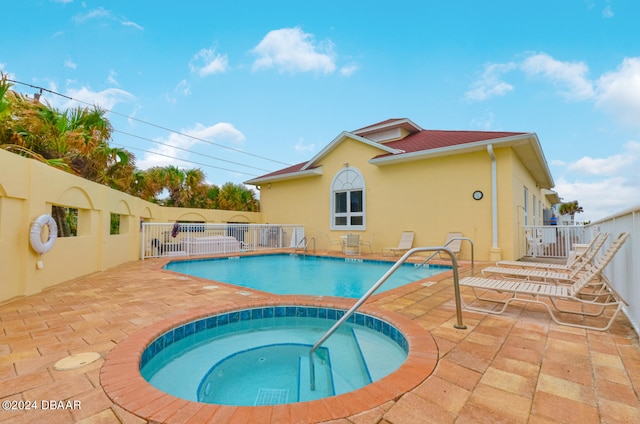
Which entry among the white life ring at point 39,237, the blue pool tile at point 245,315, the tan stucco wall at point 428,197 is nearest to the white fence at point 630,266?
the blue pool tile at point 245,315

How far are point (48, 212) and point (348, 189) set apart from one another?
10.4 metres

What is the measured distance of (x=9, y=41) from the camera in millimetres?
12719

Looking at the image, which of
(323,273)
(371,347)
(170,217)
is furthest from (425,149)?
(170,217)

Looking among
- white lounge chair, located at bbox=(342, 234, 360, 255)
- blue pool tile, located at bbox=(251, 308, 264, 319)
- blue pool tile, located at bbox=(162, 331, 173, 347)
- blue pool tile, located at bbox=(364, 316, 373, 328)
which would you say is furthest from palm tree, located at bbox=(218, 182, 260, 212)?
blue pool tile, located at bbox=(364, 316, 373, 328)

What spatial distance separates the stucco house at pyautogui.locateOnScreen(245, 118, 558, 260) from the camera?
9.44 metres

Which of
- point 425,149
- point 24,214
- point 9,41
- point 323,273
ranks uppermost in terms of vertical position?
point 9,41

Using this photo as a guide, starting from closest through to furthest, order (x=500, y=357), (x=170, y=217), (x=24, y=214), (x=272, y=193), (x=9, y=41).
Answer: (x=500, y=357) < (x=24, y=214) < (x=9, y=41) < (x=170, y=217) < (x=272, y=193)

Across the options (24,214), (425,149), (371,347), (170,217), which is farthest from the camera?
(170,217)

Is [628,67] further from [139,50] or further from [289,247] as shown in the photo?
[139,50]

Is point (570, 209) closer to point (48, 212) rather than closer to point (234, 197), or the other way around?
point (234, 197)

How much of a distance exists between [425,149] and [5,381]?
36.6 feet

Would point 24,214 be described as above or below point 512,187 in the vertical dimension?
below

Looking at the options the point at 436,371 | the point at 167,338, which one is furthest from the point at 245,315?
the point at 436,371

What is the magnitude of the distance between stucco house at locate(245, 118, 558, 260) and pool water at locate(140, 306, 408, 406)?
763 cm
